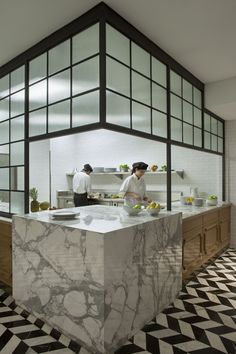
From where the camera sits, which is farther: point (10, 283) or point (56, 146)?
point (56, 146)

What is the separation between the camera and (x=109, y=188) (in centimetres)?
628

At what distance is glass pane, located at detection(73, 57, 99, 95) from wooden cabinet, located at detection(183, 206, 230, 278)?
184 cm

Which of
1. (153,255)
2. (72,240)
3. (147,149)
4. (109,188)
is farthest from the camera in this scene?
(109,188)

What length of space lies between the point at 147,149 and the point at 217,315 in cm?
372

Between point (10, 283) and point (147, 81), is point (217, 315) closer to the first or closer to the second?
point (10, 283)

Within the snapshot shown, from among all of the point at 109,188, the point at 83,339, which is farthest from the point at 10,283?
the point at 109,188

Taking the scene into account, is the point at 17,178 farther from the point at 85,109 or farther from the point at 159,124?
the point at 159,124

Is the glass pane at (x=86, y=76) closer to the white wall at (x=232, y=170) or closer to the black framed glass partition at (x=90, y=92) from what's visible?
the black framed glass partition at (x=90, y=92)

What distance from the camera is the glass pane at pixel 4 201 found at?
3336mm

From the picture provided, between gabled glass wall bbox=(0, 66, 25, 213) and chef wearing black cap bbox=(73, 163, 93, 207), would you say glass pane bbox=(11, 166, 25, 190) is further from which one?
chef wearing black cap bbox=(73, 163, 93, 207)

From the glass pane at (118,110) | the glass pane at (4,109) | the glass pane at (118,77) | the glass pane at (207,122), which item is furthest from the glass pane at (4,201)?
the glass pane at (207,122)

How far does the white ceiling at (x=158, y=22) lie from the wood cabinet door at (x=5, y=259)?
6.79 feet

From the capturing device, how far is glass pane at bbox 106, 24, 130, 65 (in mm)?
2176

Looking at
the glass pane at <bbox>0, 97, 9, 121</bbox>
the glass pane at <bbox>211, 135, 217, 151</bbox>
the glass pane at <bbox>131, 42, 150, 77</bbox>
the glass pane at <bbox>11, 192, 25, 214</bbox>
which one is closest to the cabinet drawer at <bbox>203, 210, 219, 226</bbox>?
the glass pane at <bbox>211, 135, 217, 151</bbox>
